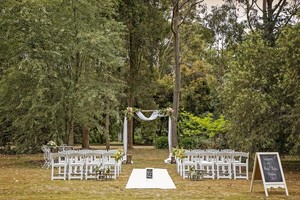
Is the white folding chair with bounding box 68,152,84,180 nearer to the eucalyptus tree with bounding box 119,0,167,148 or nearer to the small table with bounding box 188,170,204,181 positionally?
the small table with bounding box 188,170,204,181

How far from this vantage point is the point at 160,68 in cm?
3875

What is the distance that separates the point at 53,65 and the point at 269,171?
11932 millimetres

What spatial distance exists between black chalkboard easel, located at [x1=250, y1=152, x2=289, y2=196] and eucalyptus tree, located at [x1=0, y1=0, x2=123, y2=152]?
938cm

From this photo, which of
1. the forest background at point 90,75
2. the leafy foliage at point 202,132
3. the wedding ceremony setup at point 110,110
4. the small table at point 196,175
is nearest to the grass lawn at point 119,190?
the wedding ceremony setup at point 110,110

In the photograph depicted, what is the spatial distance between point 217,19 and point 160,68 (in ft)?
22.3

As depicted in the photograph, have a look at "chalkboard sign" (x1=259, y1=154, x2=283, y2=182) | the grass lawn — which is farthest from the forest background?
"chalkboard sign" (x1=259, y1=154, x2=283, y2=182)

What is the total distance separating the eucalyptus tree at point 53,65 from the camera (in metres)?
18.7

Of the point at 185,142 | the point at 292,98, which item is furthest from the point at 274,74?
the point at 185,142

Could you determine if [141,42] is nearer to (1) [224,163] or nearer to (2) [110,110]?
(2) [110,110]

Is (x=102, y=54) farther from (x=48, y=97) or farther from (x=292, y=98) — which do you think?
(x=292, y=98)

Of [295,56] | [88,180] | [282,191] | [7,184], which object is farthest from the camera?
[295,56]

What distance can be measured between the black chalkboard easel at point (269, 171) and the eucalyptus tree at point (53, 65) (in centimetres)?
938

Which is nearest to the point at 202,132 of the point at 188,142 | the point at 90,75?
the point at 188,142

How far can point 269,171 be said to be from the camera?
1036 centimetres
